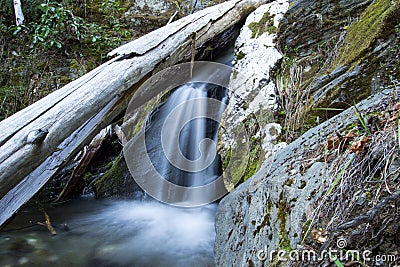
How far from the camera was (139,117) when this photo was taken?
16.2 feet

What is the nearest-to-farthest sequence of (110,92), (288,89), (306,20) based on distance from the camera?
1. (110,92)
2. (288,89)
3. (306,20)

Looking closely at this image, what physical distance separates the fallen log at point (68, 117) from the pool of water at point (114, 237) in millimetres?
829

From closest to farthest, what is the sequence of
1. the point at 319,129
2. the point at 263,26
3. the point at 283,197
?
the point at 283,197, the point at 319,129, the point at 263,26

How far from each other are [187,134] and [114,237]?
1983 mm

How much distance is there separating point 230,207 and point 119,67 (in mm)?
1745

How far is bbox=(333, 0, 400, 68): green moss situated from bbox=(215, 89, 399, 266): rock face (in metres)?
0.96

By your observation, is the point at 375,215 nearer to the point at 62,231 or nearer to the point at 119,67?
the point at 119,67

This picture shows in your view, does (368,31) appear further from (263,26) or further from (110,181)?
(110,181)

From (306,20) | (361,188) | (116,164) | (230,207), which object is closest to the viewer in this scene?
(361,188)

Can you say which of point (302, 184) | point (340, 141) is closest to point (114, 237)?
point (302, 184)

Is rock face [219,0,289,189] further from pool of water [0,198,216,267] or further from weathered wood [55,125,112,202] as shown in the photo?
weathered wood [55,125,112,202]

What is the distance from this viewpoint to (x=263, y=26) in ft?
14.5

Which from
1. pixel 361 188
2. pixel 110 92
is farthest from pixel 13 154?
pixel 361 188

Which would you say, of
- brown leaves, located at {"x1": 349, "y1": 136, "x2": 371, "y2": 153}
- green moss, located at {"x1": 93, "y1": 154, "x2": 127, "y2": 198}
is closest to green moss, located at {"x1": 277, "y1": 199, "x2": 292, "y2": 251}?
brown leaves, located at {"x1": 349, "y1": 136, "x2": 371, "y2": 153}
